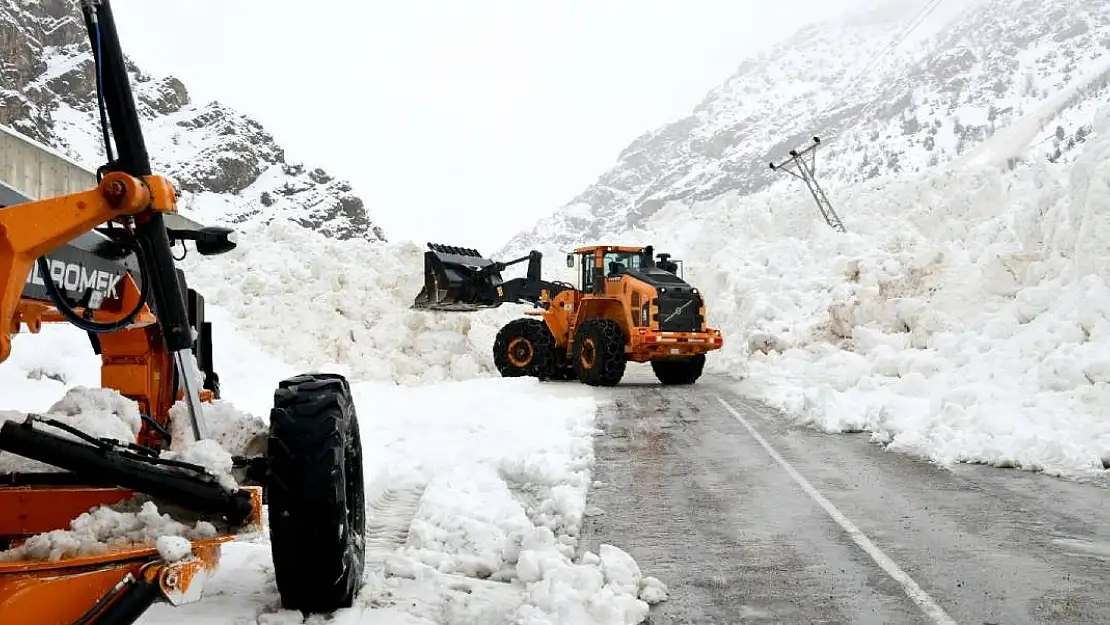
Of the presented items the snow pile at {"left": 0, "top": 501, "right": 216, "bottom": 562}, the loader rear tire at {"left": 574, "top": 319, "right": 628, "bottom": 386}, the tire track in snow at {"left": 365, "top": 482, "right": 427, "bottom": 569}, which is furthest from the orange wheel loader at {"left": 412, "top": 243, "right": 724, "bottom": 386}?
the snow pile at {"left": 0, "top": 501, "right": 216, "bottom": 562}

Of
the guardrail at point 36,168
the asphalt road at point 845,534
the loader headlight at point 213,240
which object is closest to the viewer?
the loader headlight at point 213,240

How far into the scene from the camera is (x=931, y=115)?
5881 inches

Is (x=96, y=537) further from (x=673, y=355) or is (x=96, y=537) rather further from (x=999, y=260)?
(x=999, y=260)

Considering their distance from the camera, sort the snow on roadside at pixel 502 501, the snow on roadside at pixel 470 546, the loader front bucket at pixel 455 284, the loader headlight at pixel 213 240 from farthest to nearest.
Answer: the loader front bucket at pixel 455 284 → the snow on roadside at pixel 502 501 → the snow on roadside at pixel 470 546 → the loader headlight at pixel 213 240

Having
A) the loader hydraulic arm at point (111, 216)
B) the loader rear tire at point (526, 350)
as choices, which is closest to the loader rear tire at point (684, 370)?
the loader rear tire at point (526, 350)

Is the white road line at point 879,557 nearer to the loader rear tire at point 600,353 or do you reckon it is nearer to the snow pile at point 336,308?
the loader rear tire at point 600,353

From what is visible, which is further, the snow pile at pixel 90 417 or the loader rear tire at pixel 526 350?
the loader rear tire at pixel 526 350

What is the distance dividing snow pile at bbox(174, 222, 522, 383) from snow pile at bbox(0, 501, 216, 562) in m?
14.0

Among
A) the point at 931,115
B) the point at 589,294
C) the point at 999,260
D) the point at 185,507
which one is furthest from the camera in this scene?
the point at 931,115

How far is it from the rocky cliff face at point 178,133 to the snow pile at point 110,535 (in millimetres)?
42284

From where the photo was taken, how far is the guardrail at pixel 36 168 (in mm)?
13570

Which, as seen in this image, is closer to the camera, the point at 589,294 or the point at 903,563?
the point at 903,563

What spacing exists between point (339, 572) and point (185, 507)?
779 mm

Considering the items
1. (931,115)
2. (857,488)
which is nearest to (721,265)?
(857,488)
